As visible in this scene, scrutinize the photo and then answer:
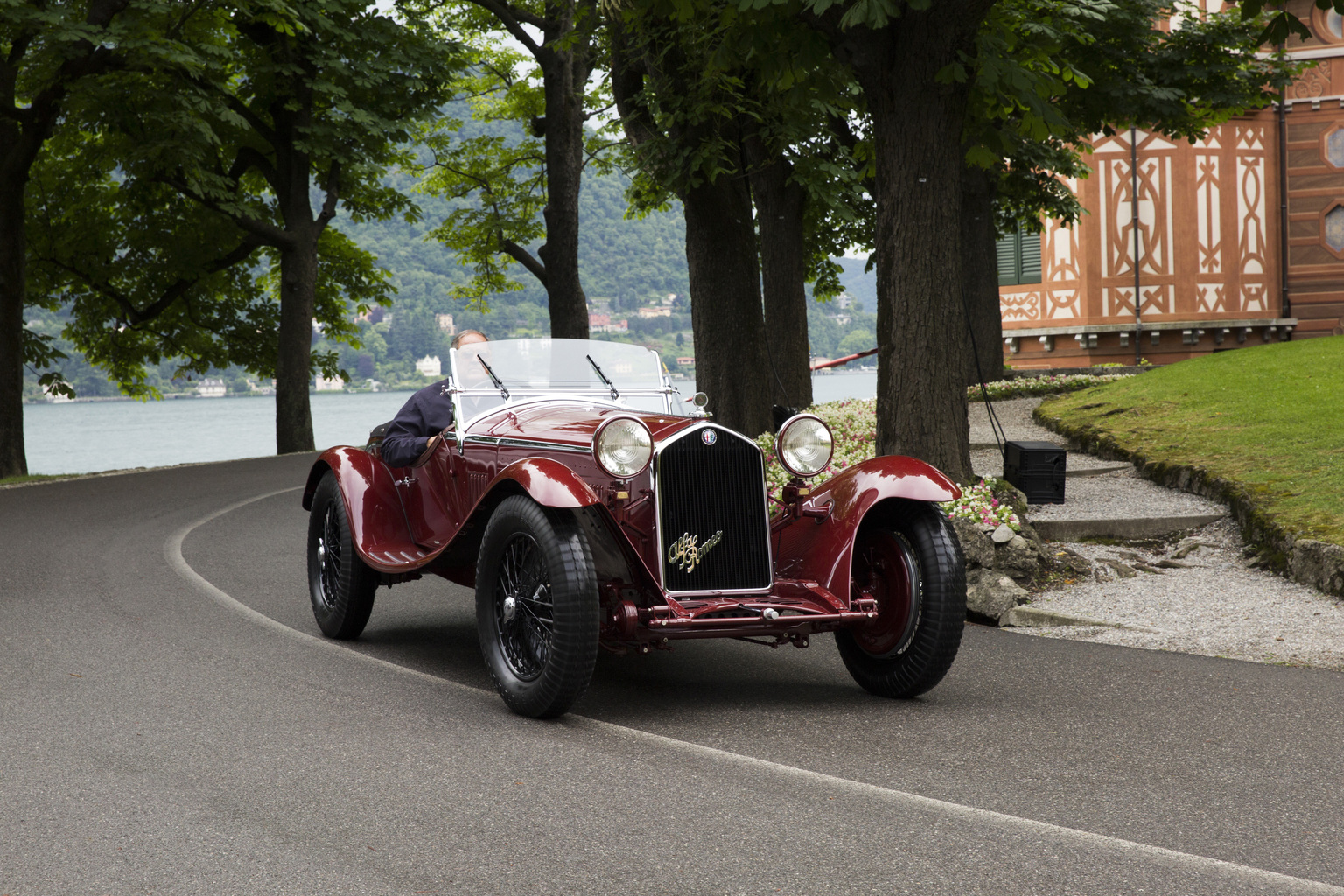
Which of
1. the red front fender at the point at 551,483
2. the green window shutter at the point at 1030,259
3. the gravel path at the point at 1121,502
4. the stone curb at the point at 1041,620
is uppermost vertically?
the green window shutter at the point at 1030,259

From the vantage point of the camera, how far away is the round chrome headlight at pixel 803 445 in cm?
558

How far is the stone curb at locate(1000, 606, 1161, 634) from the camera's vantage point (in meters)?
7.12

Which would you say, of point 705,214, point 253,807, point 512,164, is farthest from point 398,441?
point 512,164

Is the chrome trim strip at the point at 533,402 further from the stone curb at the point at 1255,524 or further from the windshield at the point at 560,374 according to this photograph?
the stone curb at the point at 1255,524

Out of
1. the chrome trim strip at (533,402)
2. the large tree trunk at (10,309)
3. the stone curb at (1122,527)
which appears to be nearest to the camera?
the chrome trim strip at (533,402)

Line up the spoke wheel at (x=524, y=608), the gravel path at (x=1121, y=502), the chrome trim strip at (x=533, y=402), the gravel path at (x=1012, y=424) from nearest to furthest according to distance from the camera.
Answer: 1. the spoke wheel at (x=524, y=608)
2. the chrome trim strip at (x=533, y=402)
3. the gravel path at (x=1121, y=502)
4. the gravel path at (x=1012, y=424)

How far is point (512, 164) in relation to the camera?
30.3m

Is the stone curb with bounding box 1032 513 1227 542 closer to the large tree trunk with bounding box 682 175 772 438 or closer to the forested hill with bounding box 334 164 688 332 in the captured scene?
the large tree trunk with bounding box 682 175 772 438

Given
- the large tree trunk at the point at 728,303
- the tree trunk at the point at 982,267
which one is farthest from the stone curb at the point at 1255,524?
the tree trunk at the point at 982,267

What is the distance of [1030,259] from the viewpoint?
28.1 meters

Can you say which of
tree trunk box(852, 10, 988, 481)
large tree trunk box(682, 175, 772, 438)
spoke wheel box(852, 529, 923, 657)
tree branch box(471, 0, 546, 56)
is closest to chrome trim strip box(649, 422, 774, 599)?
spoke wheel box(852, 529, 923, 657)

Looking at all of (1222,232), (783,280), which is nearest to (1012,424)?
(783,280)

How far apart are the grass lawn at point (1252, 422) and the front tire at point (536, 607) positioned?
545cm

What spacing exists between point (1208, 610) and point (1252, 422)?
5837 mm
